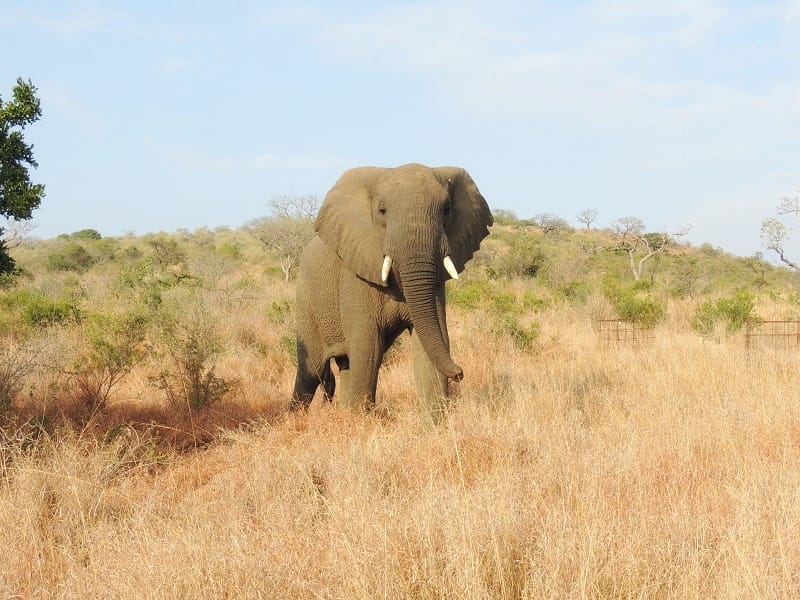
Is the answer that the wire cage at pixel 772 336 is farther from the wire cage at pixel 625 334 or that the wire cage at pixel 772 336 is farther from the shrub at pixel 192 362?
the shrub at pixel 192 362

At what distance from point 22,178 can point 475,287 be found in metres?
11.8

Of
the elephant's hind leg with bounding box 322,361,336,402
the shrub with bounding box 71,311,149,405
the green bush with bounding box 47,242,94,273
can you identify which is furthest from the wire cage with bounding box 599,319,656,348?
the green bush with bounding box 47,242,94,273

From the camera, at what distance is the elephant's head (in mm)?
6516

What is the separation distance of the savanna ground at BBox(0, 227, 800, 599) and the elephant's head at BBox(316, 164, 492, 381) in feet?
3.57

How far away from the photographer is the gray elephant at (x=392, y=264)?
6.54m

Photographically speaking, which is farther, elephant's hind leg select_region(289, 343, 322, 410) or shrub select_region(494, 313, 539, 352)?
shrub select_region(494, 313, 539, 352)

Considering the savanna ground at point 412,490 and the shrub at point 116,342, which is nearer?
the savanna ground at point 412,490

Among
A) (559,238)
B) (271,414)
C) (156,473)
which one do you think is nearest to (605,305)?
(271,414)

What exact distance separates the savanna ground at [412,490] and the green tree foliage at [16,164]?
66.3 inches

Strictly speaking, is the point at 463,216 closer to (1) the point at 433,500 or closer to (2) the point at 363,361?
(2) the point at 363,361

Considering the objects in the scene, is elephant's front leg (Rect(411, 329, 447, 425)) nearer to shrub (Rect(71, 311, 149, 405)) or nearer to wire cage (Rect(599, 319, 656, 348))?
shrub (Rect(71, 311, 149, 405))

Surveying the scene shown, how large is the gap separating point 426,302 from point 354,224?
3.65 ft

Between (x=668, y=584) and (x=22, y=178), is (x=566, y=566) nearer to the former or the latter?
(x=668, y=584)

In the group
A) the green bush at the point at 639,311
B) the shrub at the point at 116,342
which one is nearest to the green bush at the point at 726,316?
the green bush at the point at 639,311
